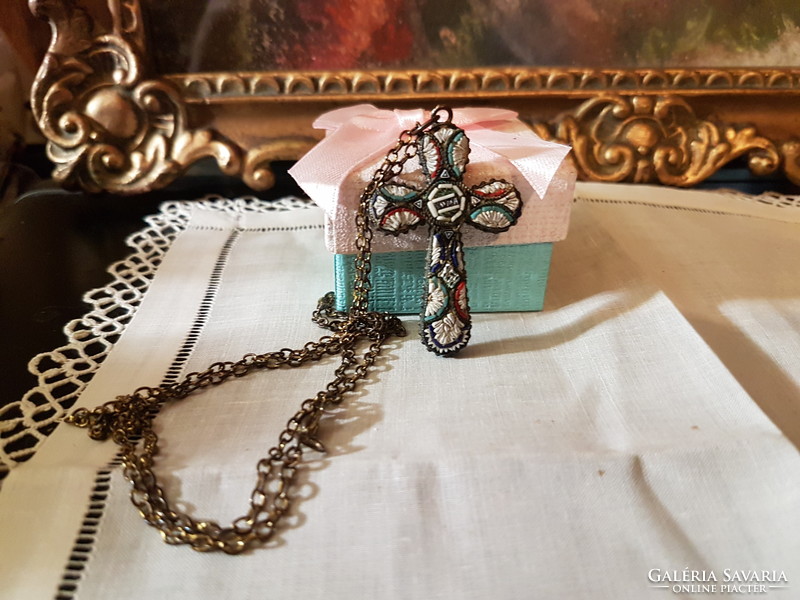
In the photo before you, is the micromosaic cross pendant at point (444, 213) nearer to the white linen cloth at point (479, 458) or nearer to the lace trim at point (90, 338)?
the white linen cloth at point (479, 458)

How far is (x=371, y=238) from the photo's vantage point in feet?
1.64

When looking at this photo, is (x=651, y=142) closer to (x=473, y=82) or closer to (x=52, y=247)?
(x=473, y=82)

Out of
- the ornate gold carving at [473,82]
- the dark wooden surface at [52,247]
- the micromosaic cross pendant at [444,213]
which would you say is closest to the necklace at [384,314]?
the micromosaic cross pendant at [444,213]

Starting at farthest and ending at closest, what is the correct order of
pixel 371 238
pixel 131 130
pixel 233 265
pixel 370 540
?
1. pixel 131 130
2. pixel 233 265
3. pixel 371 238
4. pixel 370 540

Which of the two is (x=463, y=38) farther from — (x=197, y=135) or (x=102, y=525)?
(x=102, y=525)

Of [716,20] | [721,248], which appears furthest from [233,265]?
[716,20]

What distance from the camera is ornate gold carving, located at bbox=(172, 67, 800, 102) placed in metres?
0.74

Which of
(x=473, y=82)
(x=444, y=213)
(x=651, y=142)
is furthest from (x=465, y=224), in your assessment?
(x=651, y=142)

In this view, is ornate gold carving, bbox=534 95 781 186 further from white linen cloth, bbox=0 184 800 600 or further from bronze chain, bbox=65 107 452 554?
bronze chain, bbox=65 107 452 554

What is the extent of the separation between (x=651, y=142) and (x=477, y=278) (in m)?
0.41

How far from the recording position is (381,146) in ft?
1.73

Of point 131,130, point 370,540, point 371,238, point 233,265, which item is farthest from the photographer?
point 131,130

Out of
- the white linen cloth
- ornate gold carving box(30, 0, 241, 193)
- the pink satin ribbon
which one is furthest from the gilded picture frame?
the white linen cloth

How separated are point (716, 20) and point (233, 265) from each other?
2.07 ft
